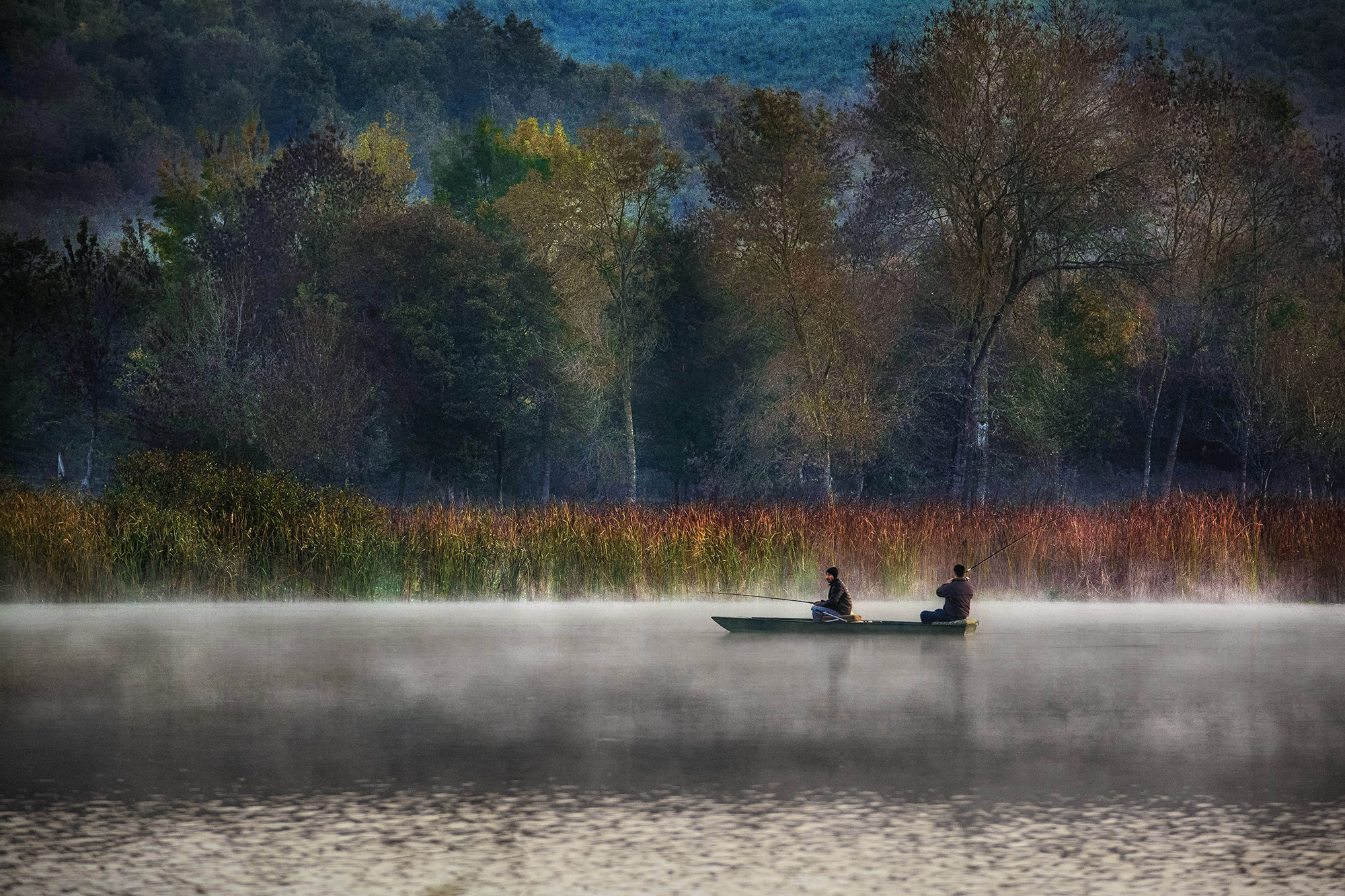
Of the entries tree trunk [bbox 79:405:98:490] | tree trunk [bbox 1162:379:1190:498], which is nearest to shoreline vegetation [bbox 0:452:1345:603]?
tree trunk [bbox 1162:379:1190:498]

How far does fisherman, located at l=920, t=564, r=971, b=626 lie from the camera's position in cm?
1684

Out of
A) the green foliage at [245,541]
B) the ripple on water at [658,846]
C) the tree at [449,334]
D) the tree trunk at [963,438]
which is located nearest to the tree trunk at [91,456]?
the tree at [449,334]

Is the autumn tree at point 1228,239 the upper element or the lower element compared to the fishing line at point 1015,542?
upper

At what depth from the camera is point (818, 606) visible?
55.8ft

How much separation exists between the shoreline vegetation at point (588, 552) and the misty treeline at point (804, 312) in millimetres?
13172

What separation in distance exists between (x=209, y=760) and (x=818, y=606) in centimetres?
814

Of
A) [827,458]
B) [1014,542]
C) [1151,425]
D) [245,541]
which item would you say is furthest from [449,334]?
[1014,542]

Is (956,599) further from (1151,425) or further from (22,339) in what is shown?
(22,339)

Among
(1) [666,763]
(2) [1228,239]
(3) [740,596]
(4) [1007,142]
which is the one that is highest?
(4) [1007,142]

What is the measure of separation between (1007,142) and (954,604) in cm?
2004

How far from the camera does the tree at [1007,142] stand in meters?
34.1

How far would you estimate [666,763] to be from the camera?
1009 cm

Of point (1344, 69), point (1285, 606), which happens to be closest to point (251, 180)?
point (1344, 69)

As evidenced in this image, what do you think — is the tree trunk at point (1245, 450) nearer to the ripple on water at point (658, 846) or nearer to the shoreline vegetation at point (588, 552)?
the shoreline vegetation at point (588, 552)
